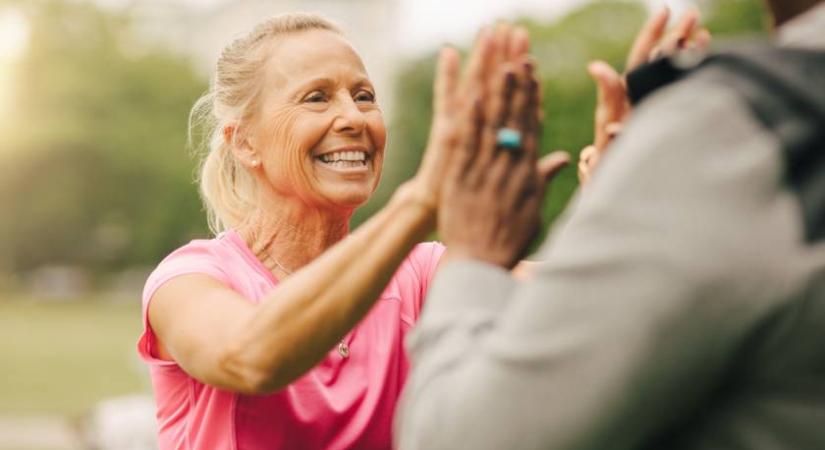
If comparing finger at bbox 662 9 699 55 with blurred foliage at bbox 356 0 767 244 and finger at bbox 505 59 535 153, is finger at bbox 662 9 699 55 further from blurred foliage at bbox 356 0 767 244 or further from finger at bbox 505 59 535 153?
blurred foliage at bbox 356 0 767 244

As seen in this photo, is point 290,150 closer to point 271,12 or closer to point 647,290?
point 647,290

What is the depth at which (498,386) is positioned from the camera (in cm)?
160

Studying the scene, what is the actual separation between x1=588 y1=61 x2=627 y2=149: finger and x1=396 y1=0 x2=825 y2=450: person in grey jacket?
0.48 metres

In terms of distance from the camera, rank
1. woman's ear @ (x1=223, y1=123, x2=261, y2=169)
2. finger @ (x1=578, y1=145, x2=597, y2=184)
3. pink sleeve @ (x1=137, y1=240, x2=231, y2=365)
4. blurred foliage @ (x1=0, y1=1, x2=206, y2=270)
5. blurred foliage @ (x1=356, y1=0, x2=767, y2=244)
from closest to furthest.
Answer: finger @ (x1=578, y1=145, x2=597, y2=184) < pink sleeve @ (x1=137, y1=240, x2=231, y2=365) < woman's ear @ (x1=223, y1=123, x2=261, y2=169) < blurred foliage @ (x1=356, y1=0, x2=767, y2=244) < blurred foliage @ (x1=0, y1=1, x2=206, y2=270)

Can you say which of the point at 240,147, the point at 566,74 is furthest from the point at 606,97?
the point at 566,74

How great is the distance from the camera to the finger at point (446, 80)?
1914mm

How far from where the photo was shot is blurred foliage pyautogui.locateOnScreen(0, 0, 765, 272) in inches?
2085

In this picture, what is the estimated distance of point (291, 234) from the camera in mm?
3375

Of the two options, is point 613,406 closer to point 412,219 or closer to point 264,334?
point 412,219

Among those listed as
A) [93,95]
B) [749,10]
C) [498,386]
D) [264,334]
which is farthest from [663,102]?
[93,95]

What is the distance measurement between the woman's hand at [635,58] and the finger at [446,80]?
0.31m

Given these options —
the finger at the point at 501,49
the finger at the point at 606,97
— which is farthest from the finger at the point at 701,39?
the finger at the point at 501,49

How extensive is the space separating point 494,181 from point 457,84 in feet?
0.59

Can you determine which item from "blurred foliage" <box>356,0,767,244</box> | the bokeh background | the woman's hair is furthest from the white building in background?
the woman's hair
